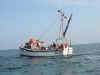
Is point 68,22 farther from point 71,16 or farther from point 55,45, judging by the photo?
point 55,45

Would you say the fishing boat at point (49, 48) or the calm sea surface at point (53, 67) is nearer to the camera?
the calm sea surface at point (53, 67)

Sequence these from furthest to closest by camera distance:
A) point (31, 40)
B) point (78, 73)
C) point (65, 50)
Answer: point (31, 40), point (65, 50), point (78, 73)

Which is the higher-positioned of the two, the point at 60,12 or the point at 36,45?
the point at 60,12

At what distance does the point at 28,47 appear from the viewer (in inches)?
2645

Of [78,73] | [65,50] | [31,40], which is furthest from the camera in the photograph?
[31,40]

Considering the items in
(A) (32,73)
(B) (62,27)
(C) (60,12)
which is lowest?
(A) (32,73)

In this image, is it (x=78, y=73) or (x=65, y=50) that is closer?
(x=78, y=73)

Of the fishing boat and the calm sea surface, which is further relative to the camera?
the fishing boat

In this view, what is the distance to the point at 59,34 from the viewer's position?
6328cm

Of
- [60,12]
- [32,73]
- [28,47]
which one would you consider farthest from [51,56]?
[32,73]

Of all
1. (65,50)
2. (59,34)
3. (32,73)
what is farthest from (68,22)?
(32,73)

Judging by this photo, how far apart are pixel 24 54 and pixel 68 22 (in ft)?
57.0

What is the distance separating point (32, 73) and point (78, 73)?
772 centimetres

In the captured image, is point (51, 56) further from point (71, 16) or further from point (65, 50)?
point (71, 16)
